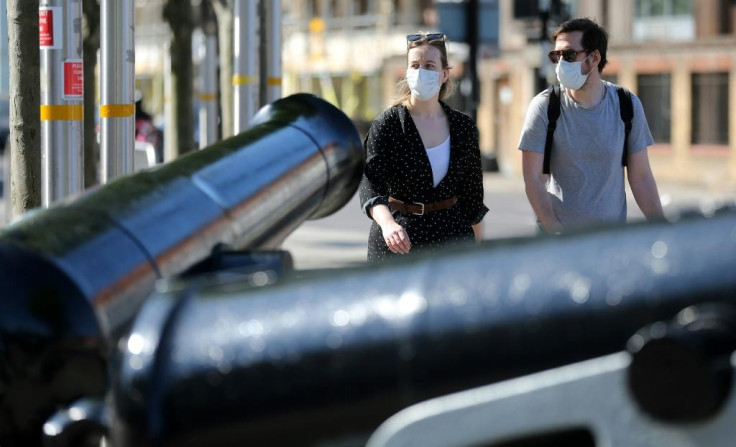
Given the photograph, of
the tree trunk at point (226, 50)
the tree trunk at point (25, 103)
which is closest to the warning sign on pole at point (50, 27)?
the tree trunk at point (25, 103)

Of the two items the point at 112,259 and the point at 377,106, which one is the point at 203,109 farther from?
the point at 377,106

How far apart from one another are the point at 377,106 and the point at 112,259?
5102 cm

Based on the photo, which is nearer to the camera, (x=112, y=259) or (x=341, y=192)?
(x=112, y=259)

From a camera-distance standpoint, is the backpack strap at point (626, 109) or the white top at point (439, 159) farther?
the backpack strap at point (626, 109)

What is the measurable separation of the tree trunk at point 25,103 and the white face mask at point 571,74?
3.05m

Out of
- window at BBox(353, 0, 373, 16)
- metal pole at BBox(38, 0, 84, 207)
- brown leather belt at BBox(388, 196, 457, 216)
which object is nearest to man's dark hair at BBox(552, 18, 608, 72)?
brown leather belt at BBox(388, 196, 457, 216)

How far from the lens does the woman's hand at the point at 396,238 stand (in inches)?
221

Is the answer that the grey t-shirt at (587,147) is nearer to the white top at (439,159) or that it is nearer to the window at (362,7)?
the white top at (439,159)

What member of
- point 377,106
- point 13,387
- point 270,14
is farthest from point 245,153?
point 377,106

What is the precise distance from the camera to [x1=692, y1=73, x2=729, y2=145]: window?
38.0 meters

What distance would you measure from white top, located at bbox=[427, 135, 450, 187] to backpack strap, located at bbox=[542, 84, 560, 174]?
462 mm

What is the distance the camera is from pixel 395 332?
8.35 feet

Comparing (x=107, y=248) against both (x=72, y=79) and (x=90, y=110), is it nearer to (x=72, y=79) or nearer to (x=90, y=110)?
(x=72, y=79)

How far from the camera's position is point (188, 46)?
19875 mm
